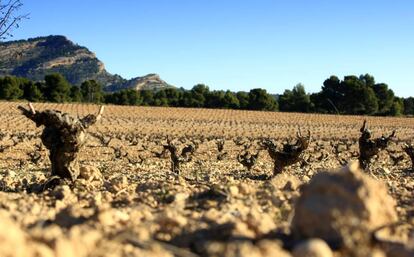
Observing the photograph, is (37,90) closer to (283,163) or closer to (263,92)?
(263,92)

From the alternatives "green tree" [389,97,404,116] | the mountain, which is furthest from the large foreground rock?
the mountain

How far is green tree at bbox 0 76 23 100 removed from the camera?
6662 cm

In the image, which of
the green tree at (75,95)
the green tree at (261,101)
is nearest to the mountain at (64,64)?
the green tree at (75,95)

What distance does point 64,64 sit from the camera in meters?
148

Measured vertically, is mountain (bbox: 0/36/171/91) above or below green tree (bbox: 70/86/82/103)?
above

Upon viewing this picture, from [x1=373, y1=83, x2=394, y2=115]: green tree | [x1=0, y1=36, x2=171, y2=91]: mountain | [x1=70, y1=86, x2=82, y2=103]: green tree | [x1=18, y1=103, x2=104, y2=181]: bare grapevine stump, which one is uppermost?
[x1=0, y1=36, x2=171, y2=91]: mountain

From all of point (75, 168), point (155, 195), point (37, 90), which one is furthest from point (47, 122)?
point (37, 90)

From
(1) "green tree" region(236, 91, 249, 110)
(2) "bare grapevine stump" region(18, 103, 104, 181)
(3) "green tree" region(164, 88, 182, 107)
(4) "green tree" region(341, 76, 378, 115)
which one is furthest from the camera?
(3) "green tree" region(164, 88, 182, 107)

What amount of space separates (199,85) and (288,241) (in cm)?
7733

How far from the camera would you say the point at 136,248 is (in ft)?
10.5

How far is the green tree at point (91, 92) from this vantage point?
74750mm

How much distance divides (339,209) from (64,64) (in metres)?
151

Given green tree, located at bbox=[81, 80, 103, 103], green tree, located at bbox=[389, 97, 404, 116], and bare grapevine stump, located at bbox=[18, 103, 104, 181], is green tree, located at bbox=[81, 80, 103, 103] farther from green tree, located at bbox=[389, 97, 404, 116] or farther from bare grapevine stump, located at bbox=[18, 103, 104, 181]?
bare grapevine stump, located at bbox=[18, 103, 104, 181]

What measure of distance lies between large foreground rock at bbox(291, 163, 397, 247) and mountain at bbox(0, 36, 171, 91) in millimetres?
137934
